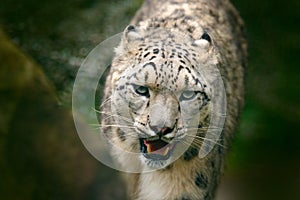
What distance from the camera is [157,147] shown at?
18.9ft

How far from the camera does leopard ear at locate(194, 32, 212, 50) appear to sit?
603 cm

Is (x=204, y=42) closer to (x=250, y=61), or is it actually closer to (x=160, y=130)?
(x=160, y=130)

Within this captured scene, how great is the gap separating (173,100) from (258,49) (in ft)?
12.0

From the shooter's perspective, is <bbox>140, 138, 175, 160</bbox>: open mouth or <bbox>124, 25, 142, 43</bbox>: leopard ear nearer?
<bbox>140, 138, 175, 160</bbox>: open mouth

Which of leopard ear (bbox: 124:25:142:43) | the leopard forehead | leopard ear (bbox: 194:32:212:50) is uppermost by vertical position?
leopard ear (bbox: 124:25:142:43)

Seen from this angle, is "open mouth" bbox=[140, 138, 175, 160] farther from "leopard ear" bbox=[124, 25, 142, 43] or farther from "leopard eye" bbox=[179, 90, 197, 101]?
"leopard ear" bbox=[124, 25, 142, 43]

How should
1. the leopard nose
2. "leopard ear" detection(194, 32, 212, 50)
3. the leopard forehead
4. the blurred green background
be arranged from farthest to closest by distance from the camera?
1. the blurred green background
2. "leopard ear" detection(194, 32, 212, 50)
3. the leopard forehead
4. the leopard nose

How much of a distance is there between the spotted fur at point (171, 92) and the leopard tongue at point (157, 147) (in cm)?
9

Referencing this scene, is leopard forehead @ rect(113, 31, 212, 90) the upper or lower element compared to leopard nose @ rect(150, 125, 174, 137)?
upper

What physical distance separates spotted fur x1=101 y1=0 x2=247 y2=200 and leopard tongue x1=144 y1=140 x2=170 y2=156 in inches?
3.5

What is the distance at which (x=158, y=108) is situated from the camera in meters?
5.58

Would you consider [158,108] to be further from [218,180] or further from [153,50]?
[218,180]

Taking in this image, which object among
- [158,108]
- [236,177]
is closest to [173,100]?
[158,108]

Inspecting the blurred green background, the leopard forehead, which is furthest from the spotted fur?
the blurred green background
